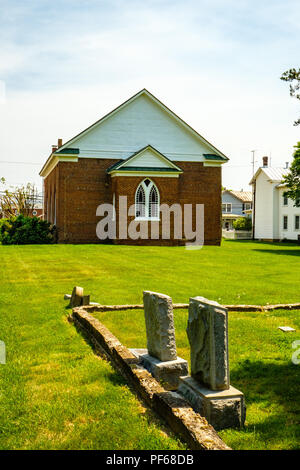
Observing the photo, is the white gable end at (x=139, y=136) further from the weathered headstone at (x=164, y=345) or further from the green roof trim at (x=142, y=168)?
the weathered headstone at (x=164, y=345)

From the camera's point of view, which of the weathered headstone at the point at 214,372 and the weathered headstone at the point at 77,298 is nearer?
the weathered headstone at the point at 214,372

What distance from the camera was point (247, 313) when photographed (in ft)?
36.1

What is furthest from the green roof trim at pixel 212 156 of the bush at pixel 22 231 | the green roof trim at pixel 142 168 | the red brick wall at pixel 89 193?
the bush at pixel 22 231

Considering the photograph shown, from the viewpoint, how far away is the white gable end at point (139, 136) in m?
32.8

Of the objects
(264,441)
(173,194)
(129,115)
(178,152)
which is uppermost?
(129,115)

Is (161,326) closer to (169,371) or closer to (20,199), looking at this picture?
(169,371)

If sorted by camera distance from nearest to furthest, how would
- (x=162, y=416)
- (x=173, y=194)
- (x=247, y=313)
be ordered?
(x=162, y=416)
(x=247, y=313)
(x=173, y=194)

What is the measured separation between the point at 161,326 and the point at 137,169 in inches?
1005

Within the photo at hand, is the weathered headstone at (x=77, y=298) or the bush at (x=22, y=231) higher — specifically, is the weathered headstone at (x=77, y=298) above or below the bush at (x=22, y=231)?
below

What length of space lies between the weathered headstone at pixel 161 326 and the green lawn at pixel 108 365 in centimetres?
65

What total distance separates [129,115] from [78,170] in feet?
16.6

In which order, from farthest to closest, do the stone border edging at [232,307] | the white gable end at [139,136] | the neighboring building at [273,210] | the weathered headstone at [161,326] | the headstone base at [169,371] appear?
the neighboring building at [273,210], the white gable end at [139,136], the stone border edging at [232,307], the weathered headstone at [161,326], the headstone base at [169,371]
